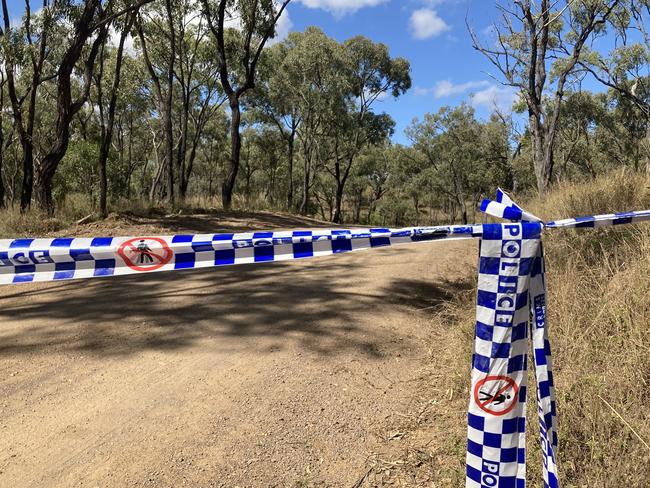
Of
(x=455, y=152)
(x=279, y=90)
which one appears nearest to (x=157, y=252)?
(x=279, y=90)

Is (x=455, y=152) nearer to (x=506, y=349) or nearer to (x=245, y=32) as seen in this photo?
(x=245, y=32)

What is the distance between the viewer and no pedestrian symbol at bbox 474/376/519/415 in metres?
1.92

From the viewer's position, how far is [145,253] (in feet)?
7.38

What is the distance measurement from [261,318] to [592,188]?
543 centimetres

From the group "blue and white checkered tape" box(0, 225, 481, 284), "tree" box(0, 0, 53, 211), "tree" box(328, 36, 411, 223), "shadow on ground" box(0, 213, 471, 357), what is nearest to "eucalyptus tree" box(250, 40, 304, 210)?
"tree" box(328, 36, 411, 223)

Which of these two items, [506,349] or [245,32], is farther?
[245,32]

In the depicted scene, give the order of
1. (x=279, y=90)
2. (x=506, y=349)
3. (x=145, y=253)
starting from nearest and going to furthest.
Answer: (x=506, y=349)
(x=145, y=253)
(x=279, y=90)

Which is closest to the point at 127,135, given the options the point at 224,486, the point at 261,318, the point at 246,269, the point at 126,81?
the point at 126,81

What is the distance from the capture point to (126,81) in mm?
23922

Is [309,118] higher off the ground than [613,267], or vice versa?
[309,118]

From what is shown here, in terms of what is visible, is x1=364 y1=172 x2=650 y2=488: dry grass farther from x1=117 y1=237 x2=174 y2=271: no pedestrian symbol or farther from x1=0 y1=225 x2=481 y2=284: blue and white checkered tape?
x1=117 y1=237 x2=174 y2=271: no pedestrian symbol

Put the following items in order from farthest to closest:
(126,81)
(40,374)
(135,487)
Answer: (126,81), (40,374), (135,487)

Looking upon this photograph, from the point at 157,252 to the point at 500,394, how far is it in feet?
5.68

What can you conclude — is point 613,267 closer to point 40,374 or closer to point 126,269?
point 126,269
